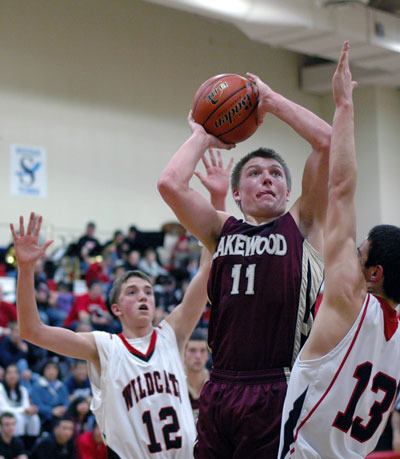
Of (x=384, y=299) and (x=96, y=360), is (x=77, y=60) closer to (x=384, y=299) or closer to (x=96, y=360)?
(x=96, y=360)

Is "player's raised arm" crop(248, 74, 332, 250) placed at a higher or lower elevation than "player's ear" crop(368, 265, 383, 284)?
higher

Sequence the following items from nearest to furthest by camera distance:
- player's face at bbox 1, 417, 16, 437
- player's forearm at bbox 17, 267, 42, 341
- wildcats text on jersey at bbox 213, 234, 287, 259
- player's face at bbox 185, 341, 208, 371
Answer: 1. wildcats text on jersey at bbox 213, 234, 287, 259
2. player's forearm at bbox 17, 267, 42, 341
3. player's face at bbox 185, 341, 208, 371
4. player's face at bbox 1, 417, 16, 437

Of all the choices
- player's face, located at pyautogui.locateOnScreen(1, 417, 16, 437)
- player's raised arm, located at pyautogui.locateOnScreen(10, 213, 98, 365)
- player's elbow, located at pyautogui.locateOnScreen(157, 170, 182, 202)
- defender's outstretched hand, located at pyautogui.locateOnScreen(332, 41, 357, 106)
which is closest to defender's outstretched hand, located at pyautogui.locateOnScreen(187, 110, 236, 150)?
player's elbow, located at pyautogui.locateOnScreen(157, 170, 182, 202)

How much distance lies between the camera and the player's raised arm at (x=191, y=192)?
470 centimetres

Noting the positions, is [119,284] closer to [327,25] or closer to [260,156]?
[260,156]

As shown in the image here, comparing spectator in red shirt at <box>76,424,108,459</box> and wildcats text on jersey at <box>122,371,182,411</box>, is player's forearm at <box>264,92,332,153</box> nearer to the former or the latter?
wildcats text on jersey at <box>122,371,182,411</box>

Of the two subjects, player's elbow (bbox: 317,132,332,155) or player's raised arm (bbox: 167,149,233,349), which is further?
player's raised arm (bbox: 167,149,233,349)

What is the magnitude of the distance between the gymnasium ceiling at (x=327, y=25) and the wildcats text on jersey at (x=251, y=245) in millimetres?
12383

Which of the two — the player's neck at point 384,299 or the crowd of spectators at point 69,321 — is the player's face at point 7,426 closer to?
the crowd of spectators at point 69,321

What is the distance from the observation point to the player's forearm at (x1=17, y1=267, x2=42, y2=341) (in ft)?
17.6

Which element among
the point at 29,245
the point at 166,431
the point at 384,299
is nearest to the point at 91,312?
the point at 166,431

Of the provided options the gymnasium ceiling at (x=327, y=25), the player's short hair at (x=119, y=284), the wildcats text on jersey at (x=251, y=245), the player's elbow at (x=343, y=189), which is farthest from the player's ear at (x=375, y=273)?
the gymnasium ceiling at (x=327, y=25)

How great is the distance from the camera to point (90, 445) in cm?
1151

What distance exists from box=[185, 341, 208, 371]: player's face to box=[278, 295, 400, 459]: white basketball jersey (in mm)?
3638
